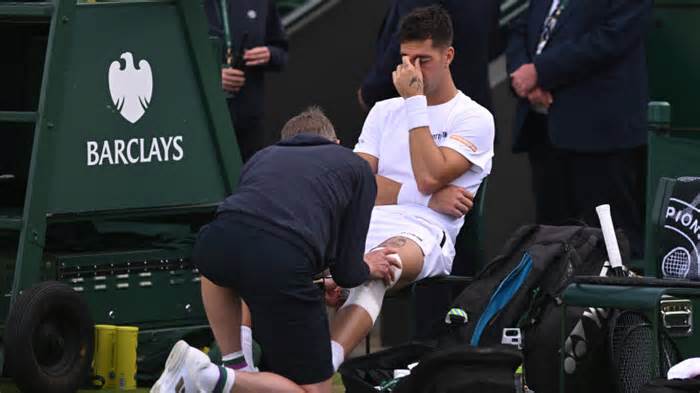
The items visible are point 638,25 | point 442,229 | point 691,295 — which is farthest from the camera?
point 638,25

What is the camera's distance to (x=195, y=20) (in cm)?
795

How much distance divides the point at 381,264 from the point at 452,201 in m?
0.63

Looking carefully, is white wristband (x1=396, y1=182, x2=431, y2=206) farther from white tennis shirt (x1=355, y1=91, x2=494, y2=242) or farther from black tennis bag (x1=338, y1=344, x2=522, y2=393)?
black tennis bag (x1=338, y1=344, x2=522, y2=393)

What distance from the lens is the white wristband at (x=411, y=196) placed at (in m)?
7.64

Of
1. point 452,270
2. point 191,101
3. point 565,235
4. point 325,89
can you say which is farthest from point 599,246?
point 325,89

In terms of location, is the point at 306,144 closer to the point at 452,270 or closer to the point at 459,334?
the point at 459,334

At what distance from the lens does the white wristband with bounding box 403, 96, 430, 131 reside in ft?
24.7

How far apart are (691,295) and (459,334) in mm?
1009

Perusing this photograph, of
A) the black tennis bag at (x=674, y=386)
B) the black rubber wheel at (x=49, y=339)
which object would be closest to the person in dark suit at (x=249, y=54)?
the black rubber wheel at (x=49, y=339)

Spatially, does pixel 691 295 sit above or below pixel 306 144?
below

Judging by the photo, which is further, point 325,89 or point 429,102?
point 325,89

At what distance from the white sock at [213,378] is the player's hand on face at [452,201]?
1455mm

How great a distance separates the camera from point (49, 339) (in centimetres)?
733

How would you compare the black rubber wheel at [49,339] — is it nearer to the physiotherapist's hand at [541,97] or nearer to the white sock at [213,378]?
the white sock at [213,378]
